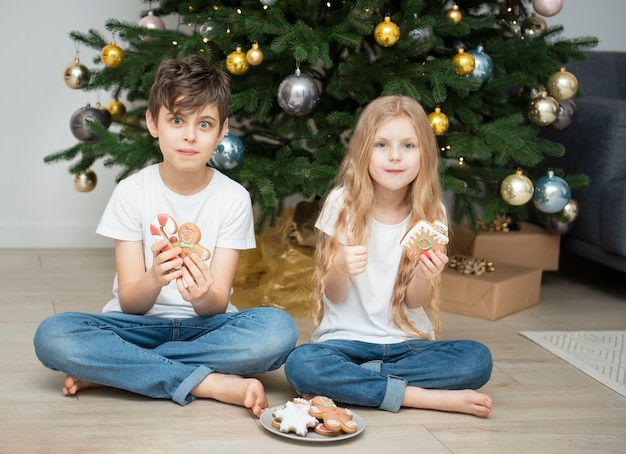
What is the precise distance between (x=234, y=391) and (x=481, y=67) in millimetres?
1196

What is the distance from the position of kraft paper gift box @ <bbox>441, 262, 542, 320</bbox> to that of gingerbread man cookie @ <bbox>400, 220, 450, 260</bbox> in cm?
88

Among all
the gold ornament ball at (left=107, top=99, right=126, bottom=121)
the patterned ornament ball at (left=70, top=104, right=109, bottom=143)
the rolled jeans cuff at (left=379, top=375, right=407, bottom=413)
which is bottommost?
the rolled jeans cuff at (left=379, top=375, right=407, bottom=413)

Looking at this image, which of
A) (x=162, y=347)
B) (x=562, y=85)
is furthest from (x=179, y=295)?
(x=562, y=85)

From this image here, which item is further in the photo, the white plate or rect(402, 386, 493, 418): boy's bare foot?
rect(402, 386, 493, 418): boy's bare foot

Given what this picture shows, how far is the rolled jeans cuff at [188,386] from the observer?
5.92 feet

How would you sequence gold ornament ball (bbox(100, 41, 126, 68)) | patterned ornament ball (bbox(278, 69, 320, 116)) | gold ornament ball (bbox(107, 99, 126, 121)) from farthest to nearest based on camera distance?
gold ornament ball (bbox(107, 99, 126, 121)) → gold ornament ball (bbox(100, 41, 126, 68)) → patterned ornament ball (bbox(278, 69, 320, 116))

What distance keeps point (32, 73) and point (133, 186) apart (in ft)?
5.47

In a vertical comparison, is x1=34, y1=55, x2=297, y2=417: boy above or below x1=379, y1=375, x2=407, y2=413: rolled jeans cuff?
above

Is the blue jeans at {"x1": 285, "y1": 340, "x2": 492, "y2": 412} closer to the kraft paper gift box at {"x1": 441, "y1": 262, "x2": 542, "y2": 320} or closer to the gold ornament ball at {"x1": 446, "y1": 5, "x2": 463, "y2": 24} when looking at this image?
the kraft paper gift box at {"x1": 441, "y1": 262, "x2": 542, "y2": 320}

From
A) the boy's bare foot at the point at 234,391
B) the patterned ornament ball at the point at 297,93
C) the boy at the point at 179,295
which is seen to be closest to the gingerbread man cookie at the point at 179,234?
the boy at the point at 179,295

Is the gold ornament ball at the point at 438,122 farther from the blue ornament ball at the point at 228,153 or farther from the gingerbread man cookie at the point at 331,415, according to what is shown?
the gingerbread man cookie at the point at 331,415

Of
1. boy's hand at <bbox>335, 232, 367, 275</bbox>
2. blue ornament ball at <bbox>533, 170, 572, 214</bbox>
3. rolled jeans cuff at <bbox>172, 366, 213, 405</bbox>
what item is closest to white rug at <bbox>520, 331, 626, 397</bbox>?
blue ornament ball at <bbox>533, 170, 572, 214</bbox>

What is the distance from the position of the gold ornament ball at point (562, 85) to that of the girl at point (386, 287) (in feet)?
2.71

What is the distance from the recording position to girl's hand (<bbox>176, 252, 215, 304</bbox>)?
1744 millimetres
